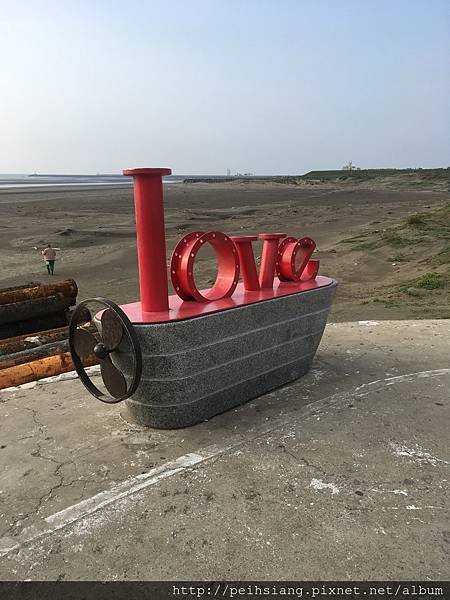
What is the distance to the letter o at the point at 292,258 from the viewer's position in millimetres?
7184

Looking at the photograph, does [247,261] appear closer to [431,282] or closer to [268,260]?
[268,260]

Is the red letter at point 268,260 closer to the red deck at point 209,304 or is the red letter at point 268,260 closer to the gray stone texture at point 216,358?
the red deck at point 209,304

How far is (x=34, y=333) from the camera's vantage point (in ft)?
31.5

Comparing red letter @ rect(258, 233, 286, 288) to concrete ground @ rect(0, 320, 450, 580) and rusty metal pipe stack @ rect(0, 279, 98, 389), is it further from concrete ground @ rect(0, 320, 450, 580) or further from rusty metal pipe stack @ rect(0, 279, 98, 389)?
rusty metal pipe stack @ rect(0, 279, 98, 389)

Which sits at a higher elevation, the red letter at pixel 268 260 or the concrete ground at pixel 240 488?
the red letter at pixel 268 260

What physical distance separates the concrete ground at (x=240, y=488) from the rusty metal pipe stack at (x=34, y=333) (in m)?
0.82

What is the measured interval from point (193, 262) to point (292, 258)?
1714 mm

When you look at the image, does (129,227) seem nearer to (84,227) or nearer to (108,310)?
(84,227)

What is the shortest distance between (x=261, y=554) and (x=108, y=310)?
105 inches

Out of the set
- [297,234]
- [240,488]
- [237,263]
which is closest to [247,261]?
[237,263]

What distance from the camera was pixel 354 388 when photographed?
269 inches

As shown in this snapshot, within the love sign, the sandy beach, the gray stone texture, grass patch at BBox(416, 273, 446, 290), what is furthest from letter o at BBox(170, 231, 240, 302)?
grass patch at BBox(416, 273, 446, 290)

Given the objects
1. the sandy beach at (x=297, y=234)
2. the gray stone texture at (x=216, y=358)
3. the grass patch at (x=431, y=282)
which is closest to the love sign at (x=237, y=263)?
the gray stone texture at (x=216, y=358)

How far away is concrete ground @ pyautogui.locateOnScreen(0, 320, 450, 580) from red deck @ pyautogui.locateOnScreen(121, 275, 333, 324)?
127cm
